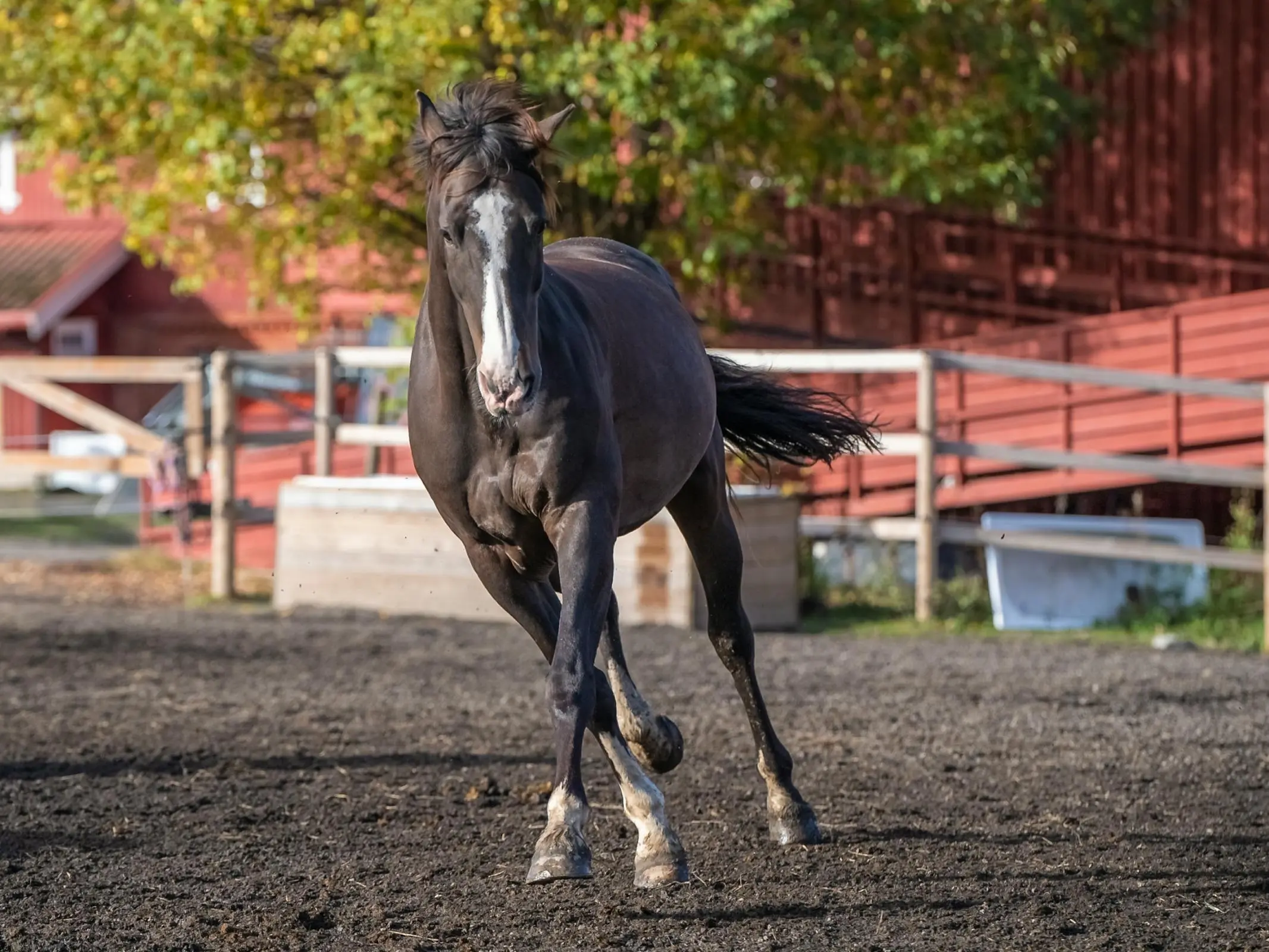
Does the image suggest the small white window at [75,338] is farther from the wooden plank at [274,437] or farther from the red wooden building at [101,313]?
the wooden plank at [274,437]

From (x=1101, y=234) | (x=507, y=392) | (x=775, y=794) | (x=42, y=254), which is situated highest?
(x=42, y=254)

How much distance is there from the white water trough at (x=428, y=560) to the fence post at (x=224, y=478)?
1.81 feet

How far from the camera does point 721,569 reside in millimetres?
5312

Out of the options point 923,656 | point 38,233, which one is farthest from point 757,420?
point 38,233

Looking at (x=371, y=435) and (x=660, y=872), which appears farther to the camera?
(x=371, y=435)

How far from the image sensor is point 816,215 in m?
15.5

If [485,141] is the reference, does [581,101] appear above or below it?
above

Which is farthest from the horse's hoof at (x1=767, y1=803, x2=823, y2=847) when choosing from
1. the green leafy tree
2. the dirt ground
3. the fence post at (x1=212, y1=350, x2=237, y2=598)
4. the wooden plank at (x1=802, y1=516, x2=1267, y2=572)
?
the fence post at (x1=212, y1=350, x2=237, y2=598)

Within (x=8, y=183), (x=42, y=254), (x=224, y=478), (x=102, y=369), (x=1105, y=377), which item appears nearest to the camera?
(x=1105, y=377)

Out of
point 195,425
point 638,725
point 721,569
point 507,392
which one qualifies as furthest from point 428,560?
point 507,392

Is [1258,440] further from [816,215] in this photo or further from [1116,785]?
[1116,785]

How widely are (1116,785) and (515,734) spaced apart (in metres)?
2.40

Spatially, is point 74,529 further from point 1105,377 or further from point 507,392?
point 507,392

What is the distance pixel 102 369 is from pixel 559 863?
9.44 metres
